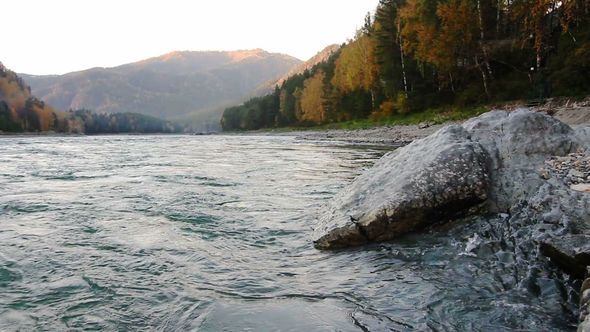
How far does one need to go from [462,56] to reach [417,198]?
38.3m

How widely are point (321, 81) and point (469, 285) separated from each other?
7773cm

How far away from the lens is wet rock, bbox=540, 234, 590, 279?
413 centimetres

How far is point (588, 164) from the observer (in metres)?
5.62

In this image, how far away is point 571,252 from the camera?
423cm

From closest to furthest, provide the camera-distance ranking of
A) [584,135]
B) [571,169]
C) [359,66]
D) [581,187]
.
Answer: [581,187] < [571,169] < [584,135] < [359,66]

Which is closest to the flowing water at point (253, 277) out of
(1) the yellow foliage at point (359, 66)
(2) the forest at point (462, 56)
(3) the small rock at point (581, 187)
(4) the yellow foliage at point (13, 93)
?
(3) the small rock at point (581, 187)

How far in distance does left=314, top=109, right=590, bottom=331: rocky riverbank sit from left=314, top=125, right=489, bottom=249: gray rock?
0.01 meters

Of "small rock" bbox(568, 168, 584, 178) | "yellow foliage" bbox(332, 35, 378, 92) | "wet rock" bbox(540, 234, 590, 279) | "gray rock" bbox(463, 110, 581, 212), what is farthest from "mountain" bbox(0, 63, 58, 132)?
"wet rock" bbox(540, 234, 590, 279)

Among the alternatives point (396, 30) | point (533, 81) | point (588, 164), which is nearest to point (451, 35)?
point (533, 81)

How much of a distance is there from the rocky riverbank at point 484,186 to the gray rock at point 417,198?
14 millimetres

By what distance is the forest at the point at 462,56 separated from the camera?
2568cm

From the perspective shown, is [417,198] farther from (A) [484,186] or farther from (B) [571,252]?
(B) [571,252]

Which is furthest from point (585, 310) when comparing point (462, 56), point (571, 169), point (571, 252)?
point (462, 56)

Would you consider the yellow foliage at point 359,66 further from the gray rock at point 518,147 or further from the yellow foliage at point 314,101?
the gray rock at point 518,147
